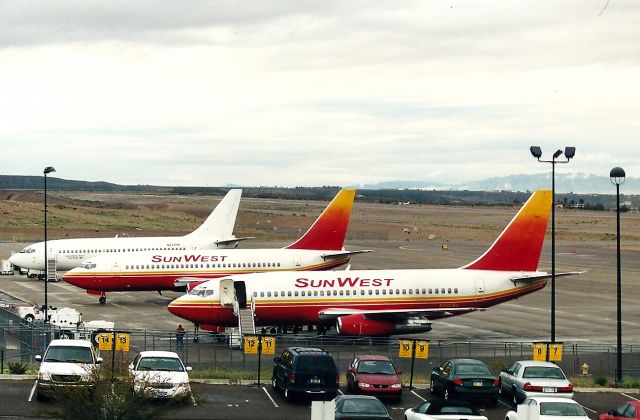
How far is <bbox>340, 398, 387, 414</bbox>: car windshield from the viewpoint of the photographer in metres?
28.8

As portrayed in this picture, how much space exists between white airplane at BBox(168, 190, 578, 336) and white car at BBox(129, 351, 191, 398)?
1702 cm

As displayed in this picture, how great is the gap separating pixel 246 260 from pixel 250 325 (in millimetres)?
18302

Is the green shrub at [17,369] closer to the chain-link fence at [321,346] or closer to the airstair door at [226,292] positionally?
the chain-link fence at [321,346]

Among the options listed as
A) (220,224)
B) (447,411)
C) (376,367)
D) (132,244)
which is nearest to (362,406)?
(447,411)

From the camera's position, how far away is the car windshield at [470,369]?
36.2m

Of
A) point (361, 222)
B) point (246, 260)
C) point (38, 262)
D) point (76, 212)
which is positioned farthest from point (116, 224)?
point (246, 260)

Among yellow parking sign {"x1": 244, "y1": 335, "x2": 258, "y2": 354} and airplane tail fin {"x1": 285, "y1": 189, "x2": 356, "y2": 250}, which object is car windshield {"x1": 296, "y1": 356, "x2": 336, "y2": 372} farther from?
airplane tail fin {"x1": 285, "y1": 189, "x2": 356, "y2": 250}

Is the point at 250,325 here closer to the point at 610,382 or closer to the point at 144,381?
→ the point at 610,382

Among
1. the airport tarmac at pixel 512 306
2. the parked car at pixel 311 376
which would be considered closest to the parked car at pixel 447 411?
the parked car at pixel 311 376

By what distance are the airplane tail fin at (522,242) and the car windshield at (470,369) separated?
62.1ft

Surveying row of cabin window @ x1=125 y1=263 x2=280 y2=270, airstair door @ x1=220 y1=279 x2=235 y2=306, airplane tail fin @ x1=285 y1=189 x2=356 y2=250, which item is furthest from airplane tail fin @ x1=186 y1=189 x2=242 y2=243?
airstair door @ x1=220 y1=279 x2=235 y2=306

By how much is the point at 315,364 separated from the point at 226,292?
17.1 m

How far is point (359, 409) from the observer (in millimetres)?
28828

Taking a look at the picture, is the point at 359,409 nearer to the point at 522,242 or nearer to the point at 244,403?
the point at 244,403
